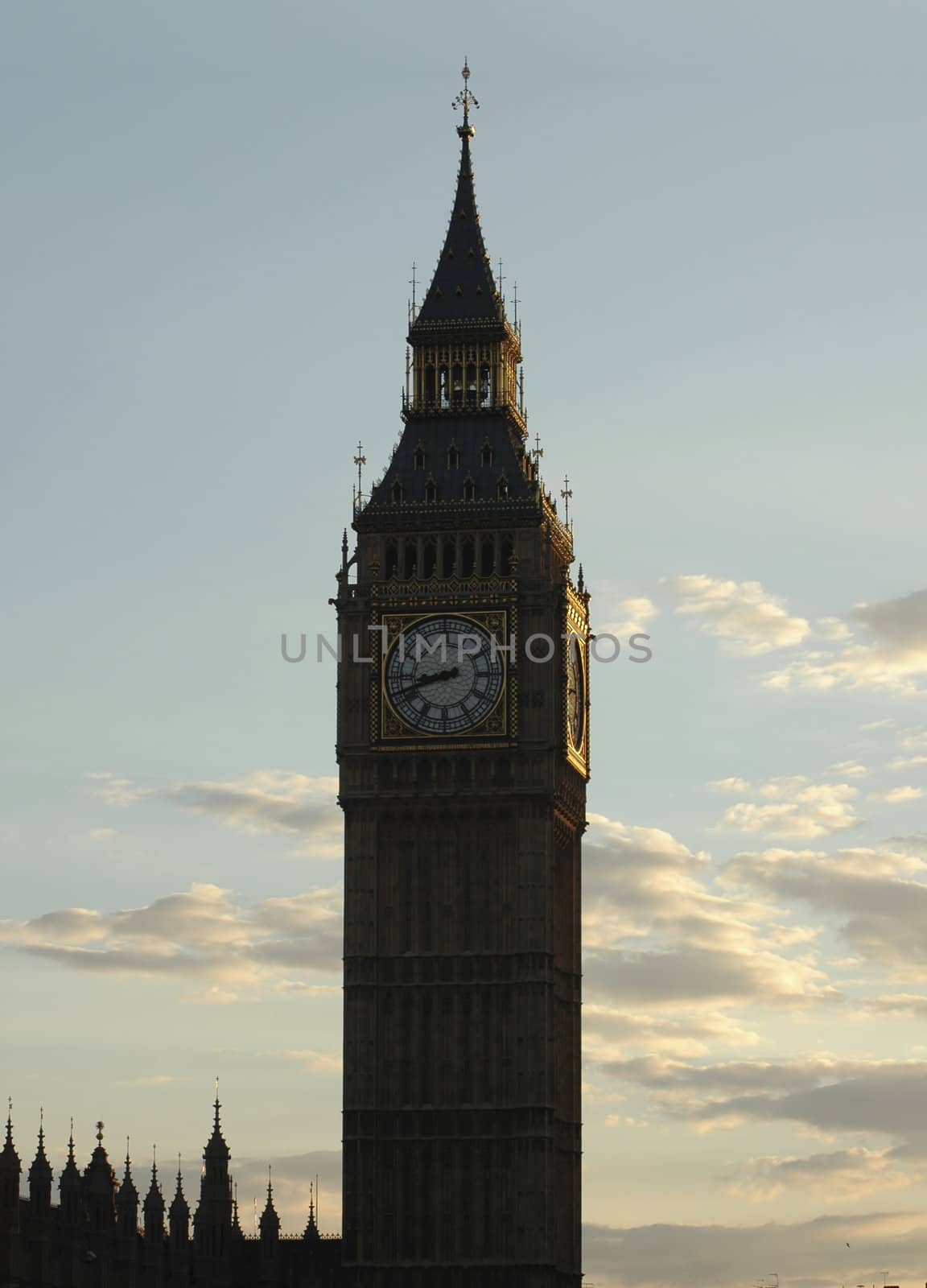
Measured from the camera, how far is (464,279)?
16475 cm

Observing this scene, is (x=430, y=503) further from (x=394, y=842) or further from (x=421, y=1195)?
(x=421, y=1195)

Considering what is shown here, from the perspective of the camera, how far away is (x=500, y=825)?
511ft

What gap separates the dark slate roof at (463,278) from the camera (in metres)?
164

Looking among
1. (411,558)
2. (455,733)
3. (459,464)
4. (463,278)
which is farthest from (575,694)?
(463,278)

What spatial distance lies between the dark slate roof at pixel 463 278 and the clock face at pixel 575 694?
1443 centimetres

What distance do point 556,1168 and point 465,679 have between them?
772 inches

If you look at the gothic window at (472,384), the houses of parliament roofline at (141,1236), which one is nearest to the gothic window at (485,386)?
the gothic window at (472,384)

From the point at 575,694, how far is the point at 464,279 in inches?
728

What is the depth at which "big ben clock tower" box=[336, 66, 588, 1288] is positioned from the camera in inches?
5999

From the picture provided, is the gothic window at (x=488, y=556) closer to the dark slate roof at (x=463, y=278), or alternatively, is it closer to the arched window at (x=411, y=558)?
the arched window at (x=411, y=558)

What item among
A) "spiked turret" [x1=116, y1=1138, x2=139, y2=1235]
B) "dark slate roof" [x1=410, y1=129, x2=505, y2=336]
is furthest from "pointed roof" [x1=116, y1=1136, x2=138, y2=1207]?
"dark slate roof" [x1=410, y1=129, x2=505, y2=336]

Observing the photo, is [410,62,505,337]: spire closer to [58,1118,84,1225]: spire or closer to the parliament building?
the parliament building

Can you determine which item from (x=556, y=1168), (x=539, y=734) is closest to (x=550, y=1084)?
(x=556, y=1168)

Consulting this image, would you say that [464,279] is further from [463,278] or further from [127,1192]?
[127,1192]
